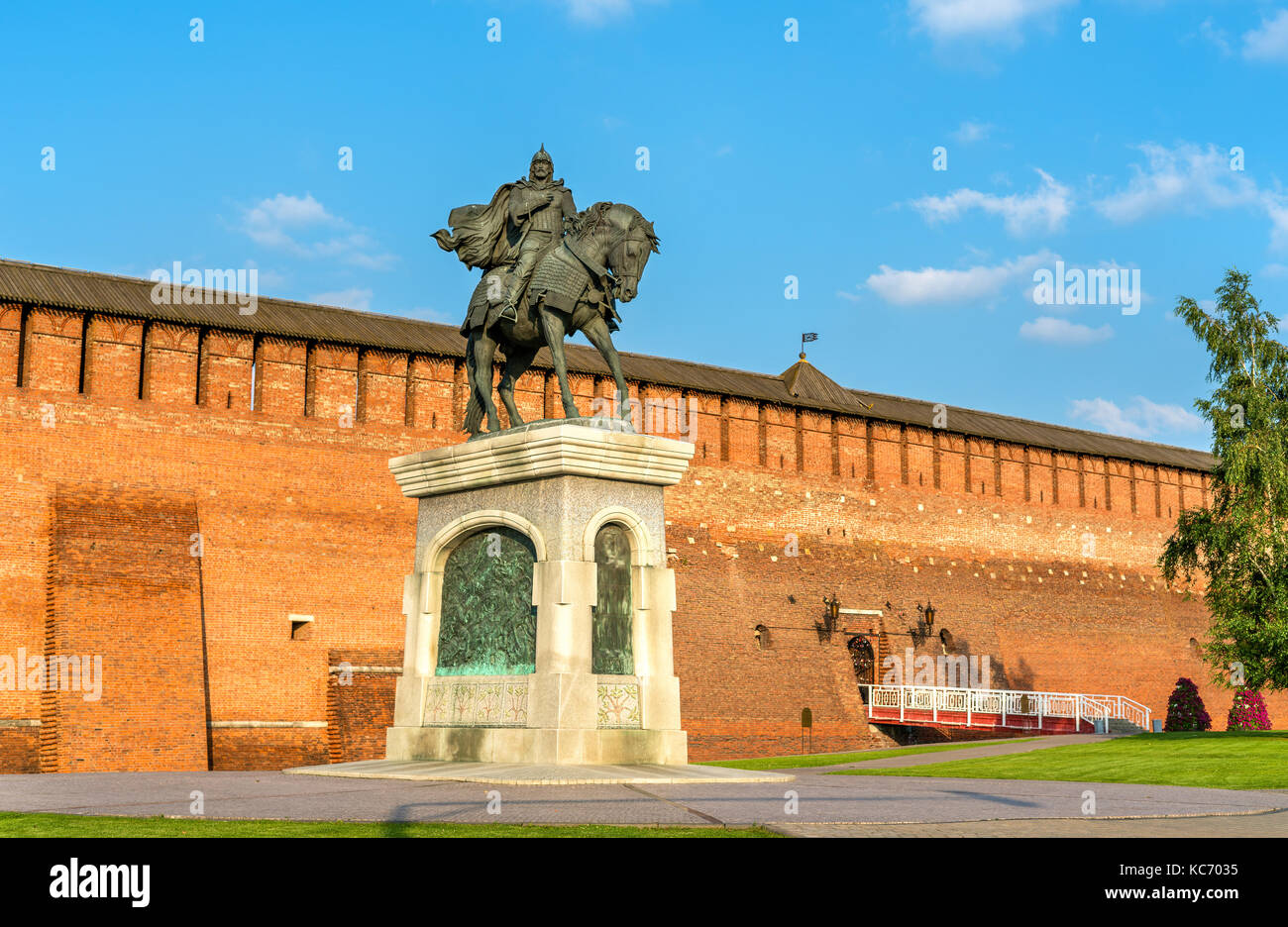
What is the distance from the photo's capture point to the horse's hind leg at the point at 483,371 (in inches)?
492

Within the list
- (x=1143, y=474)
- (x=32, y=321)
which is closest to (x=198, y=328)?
(x=32, y=321)

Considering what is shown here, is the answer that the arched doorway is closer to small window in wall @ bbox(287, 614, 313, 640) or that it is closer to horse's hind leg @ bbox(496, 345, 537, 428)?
small window in wall @ bbox(287, 614, 313, 640)

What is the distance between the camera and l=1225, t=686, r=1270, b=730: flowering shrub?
33.6 metres

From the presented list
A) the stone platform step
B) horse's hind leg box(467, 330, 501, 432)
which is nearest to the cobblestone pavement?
the stone platform step

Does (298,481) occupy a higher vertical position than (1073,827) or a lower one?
higher

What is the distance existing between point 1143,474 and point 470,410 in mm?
33622

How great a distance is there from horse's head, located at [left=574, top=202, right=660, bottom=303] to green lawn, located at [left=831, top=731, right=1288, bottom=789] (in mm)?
6876

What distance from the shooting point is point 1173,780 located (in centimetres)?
1497

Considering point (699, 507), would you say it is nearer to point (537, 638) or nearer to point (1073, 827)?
point (537, 638)

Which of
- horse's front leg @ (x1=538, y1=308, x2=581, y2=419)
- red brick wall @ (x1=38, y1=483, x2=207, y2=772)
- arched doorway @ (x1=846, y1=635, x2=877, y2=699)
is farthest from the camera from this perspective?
arched doorway @ (x1=846, y1=635, x2=877, y2=699)

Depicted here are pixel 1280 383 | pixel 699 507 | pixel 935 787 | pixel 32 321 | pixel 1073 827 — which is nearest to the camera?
pixel 1073 827

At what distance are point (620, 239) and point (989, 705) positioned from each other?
23244 mm

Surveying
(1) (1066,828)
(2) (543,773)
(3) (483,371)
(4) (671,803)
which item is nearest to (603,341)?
Answer: (3) (483,371)

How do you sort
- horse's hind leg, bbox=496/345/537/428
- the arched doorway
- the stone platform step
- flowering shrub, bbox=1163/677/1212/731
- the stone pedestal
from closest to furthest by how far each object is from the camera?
the stone platform step, the stone pedestal, horse's hind leg, bbox=496/345/537/428, flowering shrub, bbox=1163/677/1212/731, the arched doorway
